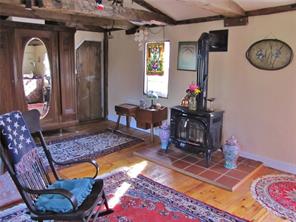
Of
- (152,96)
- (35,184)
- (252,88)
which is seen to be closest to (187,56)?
(152,96)

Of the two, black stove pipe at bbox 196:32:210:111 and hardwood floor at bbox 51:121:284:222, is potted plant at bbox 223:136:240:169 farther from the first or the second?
black stove pipe at bbox 196:32:210:111

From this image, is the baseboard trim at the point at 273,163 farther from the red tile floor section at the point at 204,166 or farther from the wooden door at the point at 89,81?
the wooden door at the point at 89,81

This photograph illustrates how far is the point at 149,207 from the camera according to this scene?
259 cm

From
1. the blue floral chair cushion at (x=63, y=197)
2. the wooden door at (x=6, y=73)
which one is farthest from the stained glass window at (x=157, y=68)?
the blue floral chair cushion at (x=63, y=197)

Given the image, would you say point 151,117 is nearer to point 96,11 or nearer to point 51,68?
point 96,11

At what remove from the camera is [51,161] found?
236 cm

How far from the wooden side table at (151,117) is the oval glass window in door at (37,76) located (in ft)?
5.60

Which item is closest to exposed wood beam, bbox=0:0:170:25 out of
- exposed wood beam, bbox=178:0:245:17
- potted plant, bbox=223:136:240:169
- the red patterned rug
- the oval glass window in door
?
exposed wood beam, bbox=178:0:245:17

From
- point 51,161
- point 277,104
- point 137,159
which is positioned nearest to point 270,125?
point 277,104

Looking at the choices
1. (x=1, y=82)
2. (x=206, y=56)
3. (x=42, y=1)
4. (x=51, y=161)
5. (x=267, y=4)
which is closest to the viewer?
(x=51, y=161)

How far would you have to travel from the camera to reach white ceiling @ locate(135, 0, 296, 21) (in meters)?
3.17

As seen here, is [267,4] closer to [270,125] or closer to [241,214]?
[270,125]

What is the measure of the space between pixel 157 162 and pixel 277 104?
1.81 metres

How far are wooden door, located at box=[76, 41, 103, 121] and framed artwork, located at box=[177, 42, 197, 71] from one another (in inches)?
88.8
